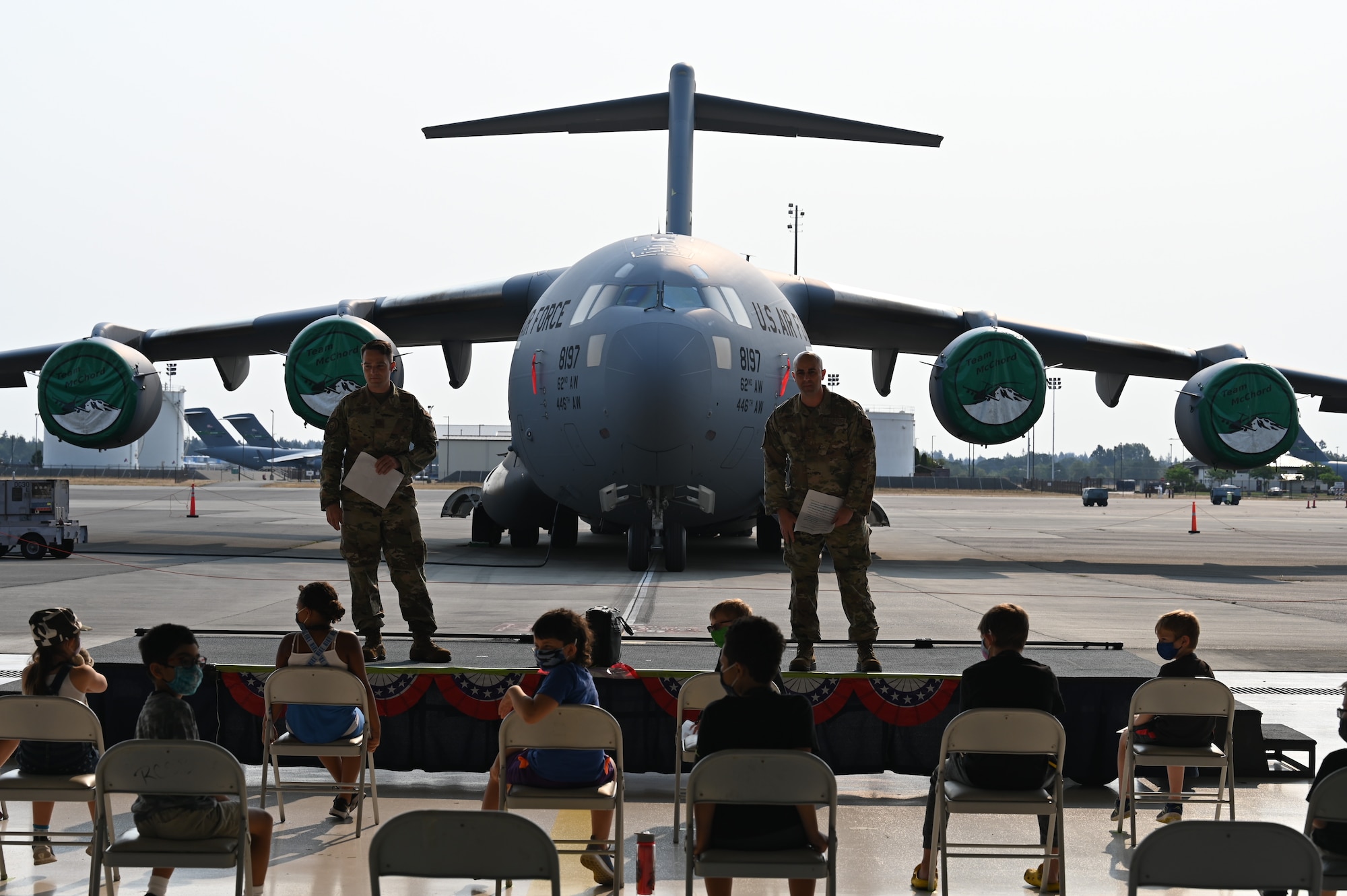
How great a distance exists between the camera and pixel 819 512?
6.41 meters

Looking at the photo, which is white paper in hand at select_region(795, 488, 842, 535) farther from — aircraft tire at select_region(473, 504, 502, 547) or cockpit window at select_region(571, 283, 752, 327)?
aircraft tire at select_region(473, 504, 502, 547)

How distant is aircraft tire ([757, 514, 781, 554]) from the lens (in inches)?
666

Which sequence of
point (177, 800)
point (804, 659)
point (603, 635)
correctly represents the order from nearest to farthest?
point (177, 800)
point (603, 635)
point (804, 659)

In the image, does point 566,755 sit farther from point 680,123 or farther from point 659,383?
point 680,123

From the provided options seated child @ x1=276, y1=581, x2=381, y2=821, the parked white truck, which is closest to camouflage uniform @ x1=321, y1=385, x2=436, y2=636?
seated child @ x1=276, y1=581, x2=381, y2=821

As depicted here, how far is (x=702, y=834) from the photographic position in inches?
141

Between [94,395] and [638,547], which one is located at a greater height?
[94,395]

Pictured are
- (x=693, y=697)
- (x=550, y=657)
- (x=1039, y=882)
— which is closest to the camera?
(x=1039, y=882)

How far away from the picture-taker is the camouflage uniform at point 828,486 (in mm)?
6414

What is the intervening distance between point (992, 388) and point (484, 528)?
323 inches

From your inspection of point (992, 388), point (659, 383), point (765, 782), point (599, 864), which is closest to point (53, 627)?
point (599, 864)

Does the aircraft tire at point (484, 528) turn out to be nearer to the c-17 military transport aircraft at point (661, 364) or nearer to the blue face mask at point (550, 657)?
the c-17 military transport aircraft at point (661, 364)

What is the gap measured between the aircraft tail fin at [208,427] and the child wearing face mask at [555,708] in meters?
101

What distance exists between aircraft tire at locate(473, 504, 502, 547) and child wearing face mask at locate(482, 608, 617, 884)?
47.4 feet
